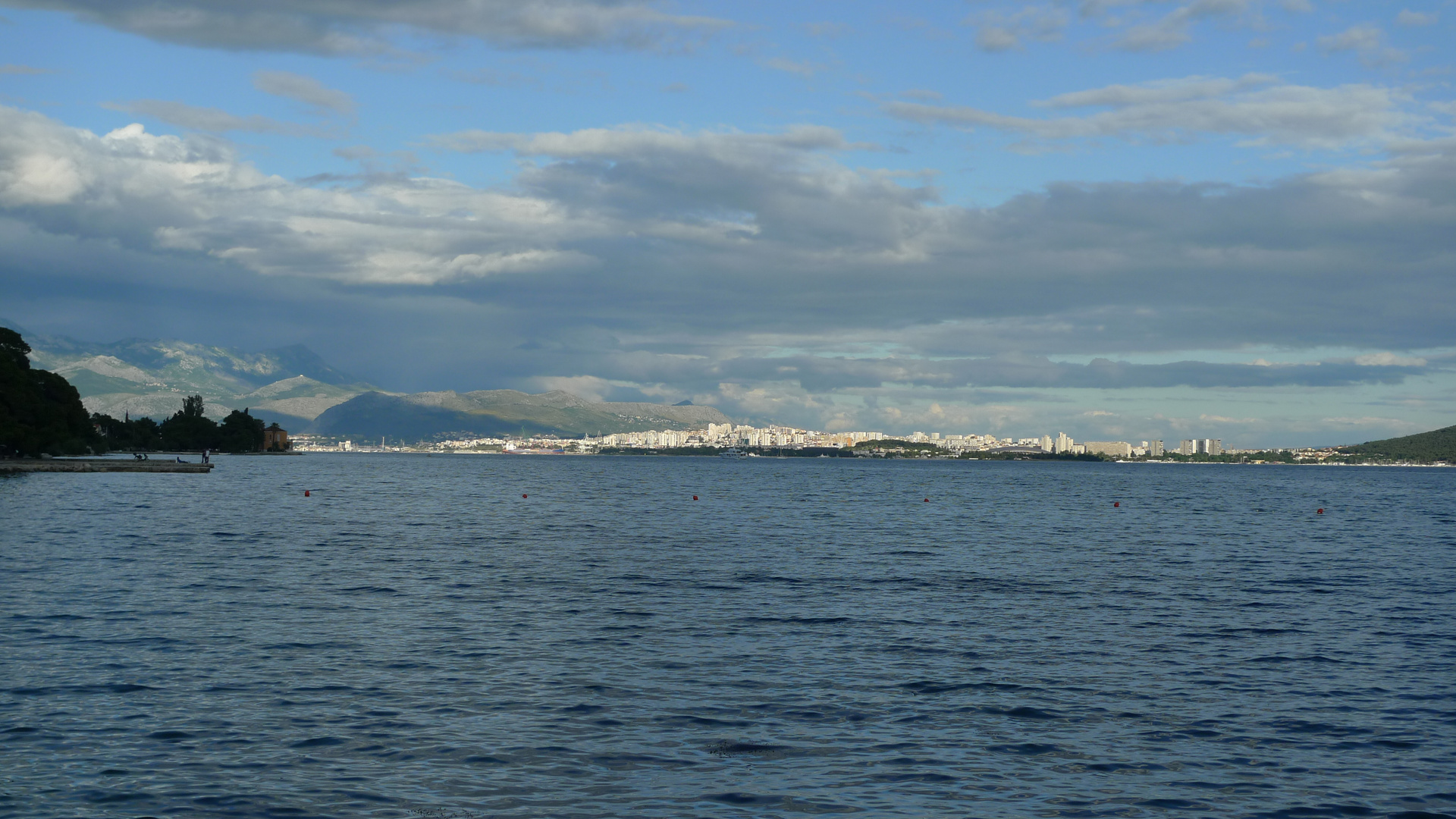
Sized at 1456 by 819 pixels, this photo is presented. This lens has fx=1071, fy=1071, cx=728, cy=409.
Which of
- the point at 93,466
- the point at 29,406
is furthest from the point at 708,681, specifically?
the point at 93,466

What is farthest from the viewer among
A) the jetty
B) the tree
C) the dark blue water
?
the jetty

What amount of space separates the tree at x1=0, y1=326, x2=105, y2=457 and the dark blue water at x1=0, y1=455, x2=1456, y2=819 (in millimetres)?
86885

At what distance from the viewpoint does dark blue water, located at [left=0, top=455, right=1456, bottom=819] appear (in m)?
18.3

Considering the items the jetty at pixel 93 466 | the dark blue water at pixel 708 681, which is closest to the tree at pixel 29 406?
the jetty at pixel 93 466

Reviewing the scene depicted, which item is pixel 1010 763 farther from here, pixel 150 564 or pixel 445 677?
pixel 150 564

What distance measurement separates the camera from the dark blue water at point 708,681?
18281 millimetres

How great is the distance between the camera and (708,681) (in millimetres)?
26422

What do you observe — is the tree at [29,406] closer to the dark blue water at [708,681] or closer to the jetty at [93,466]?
the jetty at [93,466]

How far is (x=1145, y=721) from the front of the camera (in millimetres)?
23422

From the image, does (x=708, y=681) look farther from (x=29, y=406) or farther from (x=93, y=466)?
(x=93, y=466)

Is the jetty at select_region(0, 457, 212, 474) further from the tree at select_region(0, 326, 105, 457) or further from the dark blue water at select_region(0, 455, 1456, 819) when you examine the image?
the dark blue water at select_region(0, 455, 1456, 819)

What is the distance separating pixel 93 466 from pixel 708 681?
157 m

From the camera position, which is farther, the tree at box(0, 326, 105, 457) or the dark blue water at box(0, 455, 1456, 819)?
the tree at box(0, 326, 105, 457)

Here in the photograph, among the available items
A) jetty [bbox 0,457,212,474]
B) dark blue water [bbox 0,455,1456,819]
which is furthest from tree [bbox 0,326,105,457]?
dark blue water [bbox 0,455,1456,819]
